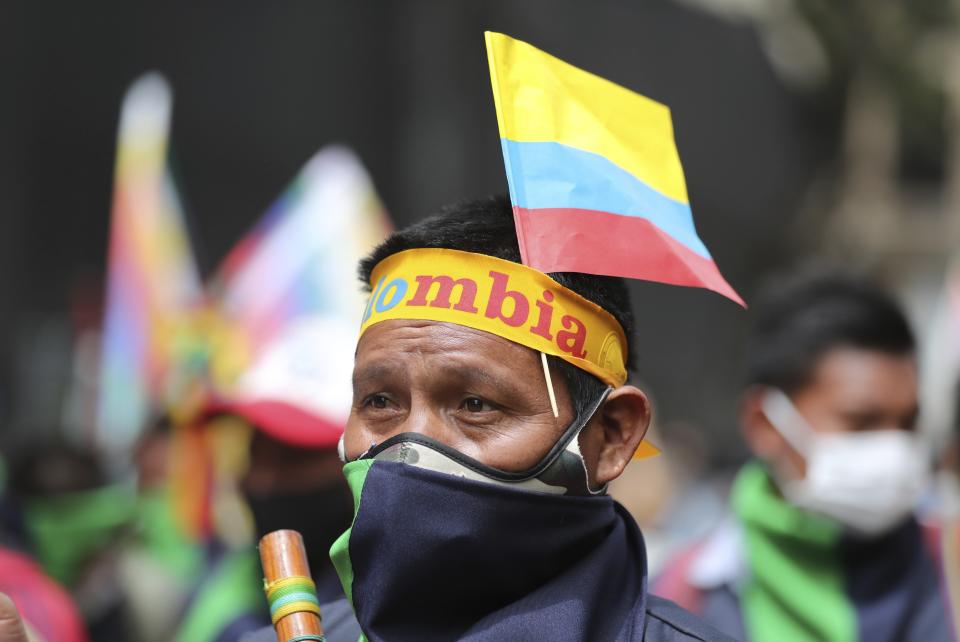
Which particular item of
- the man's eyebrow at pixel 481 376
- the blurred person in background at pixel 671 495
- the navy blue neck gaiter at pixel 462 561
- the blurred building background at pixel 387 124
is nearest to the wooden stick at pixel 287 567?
the navy blue neck gaiter at pixel 462 561

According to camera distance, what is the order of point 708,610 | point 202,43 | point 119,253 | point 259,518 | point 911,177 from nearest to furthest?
point 708,610, point 259,518, point 119,253, point 202,43, point 911,177

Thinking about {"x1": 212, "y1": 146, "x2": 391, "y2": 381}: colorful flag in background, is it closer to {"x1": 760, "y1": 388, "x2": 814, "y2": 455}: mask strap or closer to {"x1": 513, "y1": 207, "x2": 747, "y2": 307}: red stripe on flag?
{"x1": 760, "y1": 388, "x2": 814, "y2": 455}: mask strap

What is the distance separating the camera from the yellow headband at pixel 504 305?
2086mm

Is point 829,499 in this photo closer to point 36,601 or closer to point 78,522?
point 36,601

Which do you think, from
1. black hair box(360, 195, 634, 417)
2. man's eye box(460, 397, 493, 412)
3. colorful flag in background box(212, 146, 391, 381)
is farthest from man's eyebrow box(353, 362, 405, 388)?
colorful flag in background box(212, 146, 391, 381)

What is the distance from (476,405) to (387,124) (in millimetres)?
8741

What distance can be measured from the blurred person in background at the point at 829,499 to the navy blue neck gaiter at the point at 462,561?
1.49m

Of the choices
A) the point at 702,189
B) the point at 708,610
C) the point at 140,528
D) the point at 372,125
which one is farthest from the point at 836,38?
the point at 708,610

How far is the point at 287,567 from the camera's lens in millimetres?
2004

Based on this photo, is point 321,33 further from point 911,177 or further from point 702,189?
point 911,177

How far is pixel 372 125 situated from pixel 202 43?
1.70 m

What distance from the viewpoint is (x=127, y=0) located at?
8.77m

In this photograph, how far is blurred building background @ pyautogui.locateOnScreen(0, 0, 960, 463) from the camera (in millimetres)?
8086

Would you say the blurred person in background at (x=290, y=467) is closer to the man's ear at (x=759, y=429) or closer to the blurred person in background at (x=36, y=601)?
the blurred person in background at (x=36, y=601)
